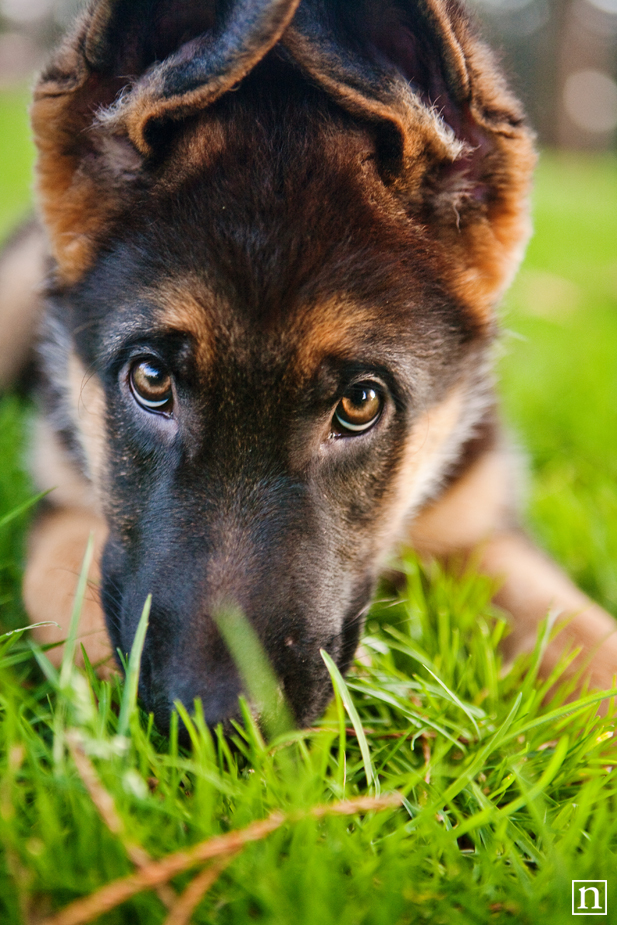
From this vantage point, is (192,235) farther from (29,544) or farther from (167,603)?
(29,544)

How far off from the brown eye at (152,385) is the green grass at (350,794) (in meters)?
0.64

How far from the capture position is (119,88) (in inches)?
78.0

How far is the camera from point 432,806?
1.40 metres

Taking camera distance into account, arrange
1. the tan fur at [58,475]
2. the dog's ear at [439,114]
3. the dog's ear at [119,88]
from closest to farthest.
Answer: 1. the dog's ear at [119,88]
2. the dog's ear at [439,114]
3. the tan fur at [58,475]

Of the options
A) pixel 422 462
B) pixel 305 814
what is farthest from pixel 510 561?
pixel 305 814

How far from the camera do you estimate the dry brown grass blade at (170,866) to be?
43.6 inches

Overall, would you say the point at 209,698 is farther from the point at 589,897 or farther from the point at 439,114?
the point at 439,114

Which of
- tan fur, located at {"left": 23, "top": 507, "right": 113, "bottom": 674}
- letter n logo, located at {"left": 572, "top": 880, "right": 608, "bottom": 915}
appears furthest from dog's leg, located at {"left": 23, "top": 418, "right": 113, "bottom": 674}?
letter n logo, located at {"left": 572, "top": 880, "right": 608, "bottom": 915}

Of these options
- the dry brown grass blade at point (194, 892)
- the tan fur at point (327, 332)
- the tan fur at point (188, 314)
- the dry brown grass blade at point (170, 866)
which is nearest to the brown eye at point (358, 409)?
the tan fur at point (327, 332)

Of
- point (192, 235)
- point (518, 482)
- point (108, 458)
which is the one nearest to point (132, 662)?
point (108, 458)

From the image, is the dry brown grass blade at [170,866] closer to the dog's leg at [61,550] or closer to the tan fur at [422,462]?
the dog's leg at [61,550]

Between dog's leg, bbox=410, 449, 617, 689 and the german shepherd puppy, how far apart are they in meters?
0.02

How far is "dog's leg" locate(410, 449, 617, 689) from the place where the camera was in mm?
2148

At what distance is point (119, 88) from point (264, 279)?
723 mm
